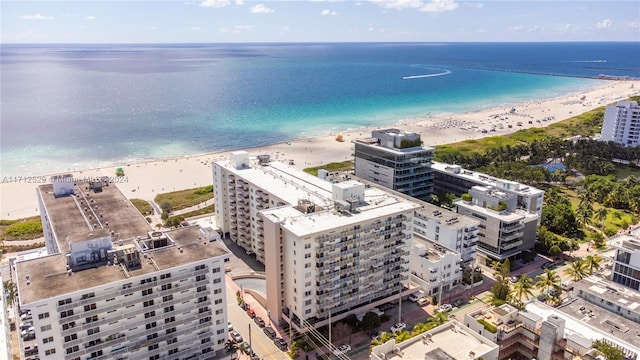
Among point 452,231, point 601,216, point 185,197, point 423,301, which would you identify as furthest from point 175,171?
point 601,216

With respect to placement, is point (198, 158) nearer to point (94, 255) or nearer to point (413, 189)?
point (413, 189)

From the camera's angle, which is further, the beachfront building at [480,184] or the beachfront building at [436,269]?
the beachfront building at [480,184]

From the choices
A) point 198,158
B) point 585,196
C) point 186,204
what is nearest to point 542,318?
point 585,196

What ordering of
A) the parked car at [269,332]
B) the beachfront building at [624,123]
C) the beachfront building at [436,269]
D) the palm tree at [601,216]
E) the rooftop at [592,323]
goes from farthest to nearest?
the beachfront building at [624,123]
the palm tree at [601,216]
the beachfront building at [436,269]
the parked car at [269,332]
the rooftop at [592,323]

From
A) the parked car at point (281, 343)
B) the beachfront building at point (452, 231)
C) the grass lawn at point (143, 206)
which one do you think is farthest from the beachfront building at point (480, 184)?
the grass lawn at point (143, 206)

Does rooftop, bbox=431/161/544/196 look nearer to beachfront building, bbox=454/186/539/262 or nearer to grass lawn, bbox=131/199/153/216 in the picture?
beachfront building, bbox=454/186/539/262

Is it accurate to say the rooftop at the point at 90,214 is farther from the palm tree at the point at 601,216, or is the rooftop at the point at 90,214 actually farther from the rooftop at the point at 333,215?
the palm tree at the point at 601,216

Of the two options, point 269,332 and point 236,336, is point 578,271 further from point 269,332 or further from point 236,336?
point 236,336
